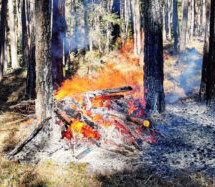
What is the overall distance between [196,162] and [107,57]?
19.7m

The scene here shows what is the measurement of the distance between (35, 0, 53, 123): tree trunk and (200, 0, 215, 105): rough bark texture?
662cm

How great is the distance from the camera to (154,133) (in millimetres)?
7457

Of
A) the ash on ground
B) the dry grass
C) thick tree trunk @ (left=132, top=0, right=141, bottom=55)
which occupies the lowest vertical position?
the dry grass

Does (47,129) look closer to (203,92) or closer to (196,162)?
(196,162)

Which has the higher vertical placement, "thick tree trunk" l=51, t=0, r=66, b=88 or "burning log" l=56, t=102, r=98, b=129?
"thick tree trunk" l=51, t=0, r=66, b=88

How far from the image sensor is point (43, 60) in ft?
21.9

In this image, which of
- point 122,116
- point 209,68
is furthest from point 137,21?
point 122,116

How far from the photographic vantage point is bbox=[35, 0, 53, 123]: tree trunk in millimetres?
6531

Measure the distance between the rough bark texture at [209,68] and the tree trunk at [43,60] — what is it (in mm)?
6619

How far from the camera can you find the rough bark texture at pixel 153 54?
8.66 metres

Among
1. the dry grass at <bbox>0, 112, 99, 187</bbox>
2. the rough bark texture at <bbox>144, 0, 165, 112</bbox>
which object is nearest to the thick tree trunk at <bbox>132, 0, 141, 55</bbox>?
the rough bark texture at <bbox>144, 0, 165, 112</bbox>

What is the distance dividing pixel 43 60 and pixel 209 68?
6.92 meters

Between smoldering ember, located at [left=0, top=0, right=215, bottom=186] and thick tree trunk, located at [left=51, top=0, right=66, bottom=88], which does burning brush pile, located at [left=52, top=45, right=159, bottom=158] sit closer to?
smoldering ember, located at [left=0, top=0, right=215, bottom=186]

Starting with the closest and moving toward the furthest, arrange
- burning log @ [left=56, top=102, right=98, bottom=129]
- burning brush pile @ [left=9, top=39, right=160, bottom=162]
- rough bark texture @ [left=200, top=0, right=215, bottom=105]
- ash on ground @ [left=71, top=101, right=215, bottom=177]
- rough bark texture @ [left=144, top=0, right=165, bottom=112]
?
ash on ground @ [left=71, top=101, right=215, bottom=177]
burning brush pile @ [left=9, top=39, right=160, bottom=162]
burning log @ [left=56, top=102, right=98, bottom=129]
rough bark texture @ [left=144, top=0, right=165, bottom=112]
rough bark texture @ [left=200, top=0, right=215, bottom=105]
